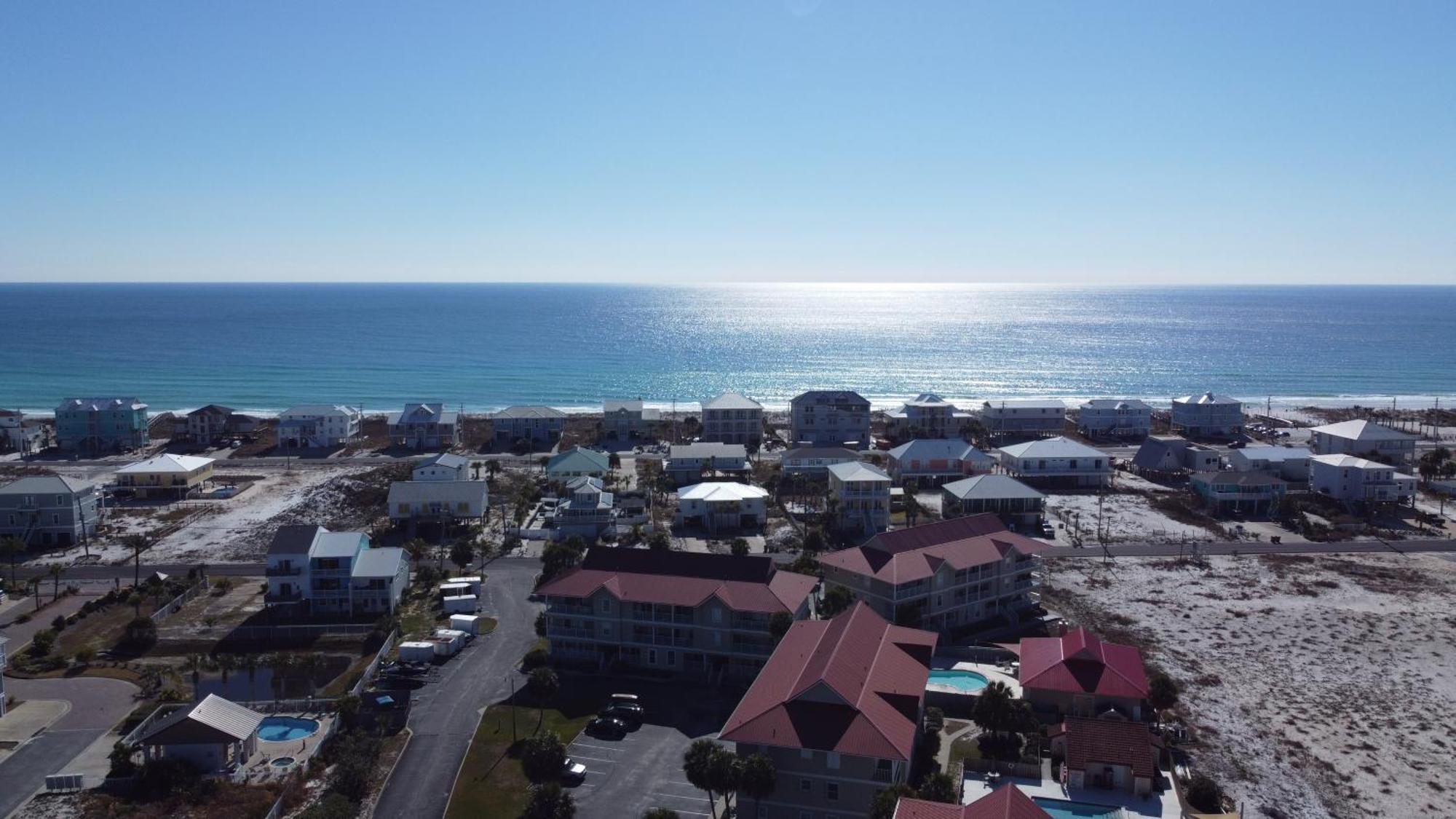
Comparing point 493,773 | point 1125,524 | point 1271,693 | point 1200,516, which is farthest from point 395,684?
point 1200,516

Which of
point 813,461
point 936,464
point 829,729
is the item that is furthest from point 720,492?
point 829,729

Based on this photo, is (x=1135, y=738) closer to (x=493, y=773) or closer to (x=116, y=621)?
(x=493, y=773)

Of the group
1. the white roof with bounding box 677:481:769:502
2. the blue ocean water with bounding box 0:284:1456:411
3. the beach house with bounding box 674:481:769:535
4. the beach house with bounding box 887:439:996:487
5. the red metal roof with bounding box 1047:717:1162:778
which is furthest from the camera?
the blue ocean water with bounding box 0:284:1456:411

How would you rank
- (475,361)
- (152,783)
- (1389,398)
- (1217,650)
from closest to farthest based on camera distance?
(152,783) → (1217,650) → (1389,398) → (475,361)

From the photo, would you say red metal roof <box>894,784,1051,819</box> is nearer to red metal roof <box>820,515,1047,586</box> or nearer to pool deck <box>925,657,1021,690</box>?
pool deck <box>925,657,1021,690</box>

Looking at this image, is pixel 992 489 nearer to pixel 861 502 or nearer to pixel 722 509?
pixel 861 502

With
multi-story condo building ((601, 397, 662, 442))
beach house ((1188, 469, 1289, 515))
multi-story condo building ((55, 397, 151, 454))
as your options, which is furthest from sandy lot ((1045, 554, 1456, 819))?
multi-story condo building ((55, 397, 151, 454))
